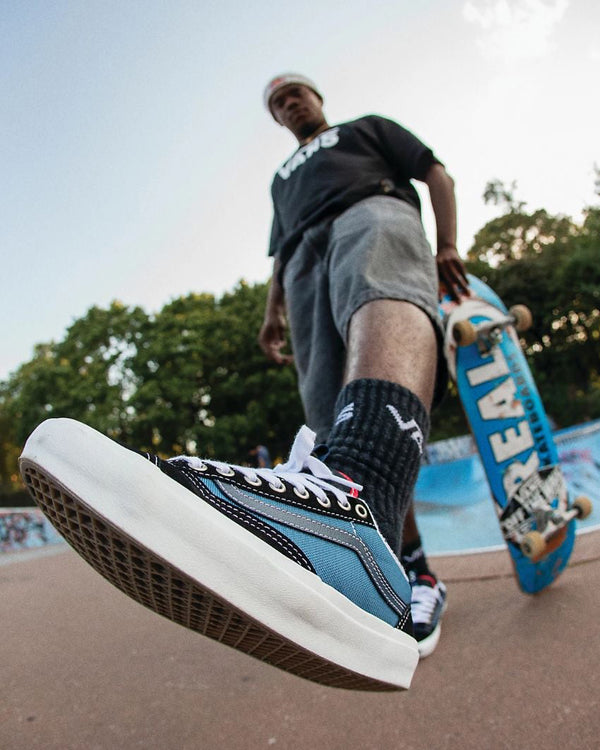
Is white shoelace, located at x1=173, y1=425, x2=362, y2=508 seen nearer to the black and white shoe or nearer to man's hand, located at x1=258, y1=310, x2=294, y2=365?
the black and white shoe

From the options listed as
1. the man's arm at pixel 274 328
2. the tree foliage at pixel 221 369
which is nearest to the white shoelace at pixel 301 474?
the man's arm at pixel 274 328

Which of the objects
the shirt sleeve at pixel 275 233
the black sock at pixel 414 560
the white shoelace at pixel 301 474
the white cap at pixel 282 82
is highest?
the white cap at pixel 282 82

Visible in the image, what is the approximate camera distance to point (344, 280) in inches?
51.3

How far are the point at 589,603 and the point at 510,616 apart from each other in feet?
0.70

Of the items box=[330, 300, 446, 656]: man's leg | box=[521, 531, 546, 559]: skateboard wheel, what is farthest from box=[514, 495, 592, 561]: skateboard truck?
box=[330, 300, 446, 656]: man's leg

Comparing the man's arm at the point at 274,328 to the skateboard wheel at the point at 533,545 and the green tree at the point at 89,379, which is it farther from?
the green tree at the point at 89,379

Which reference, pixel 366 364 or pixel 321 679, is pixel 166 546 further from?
pixel 366 364

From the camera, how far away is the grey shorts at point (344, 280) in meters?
1.24

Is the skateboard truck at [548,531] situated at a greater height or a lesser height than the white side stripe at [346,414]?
lesser

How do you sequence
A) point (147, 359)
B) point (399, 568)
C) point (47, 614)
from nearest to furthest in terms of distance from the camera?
point (399, 568) < point (47, 614) < point (147, 359)

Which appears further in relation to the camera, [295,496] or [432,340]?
[432,340]

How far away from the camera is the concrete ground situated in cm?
91

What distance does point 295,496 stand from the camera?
2.57 ft

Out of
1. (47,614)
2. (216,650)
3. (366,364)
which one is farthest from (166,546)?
(47,614)
